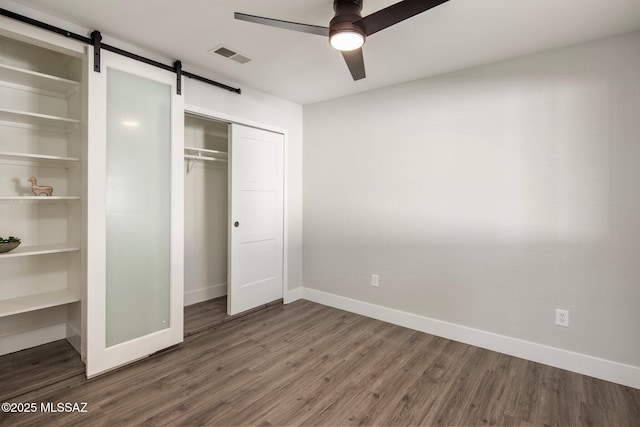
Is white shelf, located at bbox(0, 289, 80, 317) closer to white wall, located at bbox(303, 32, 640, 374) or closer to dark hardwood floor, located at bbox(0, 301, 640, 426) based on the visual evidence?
dark hardwood floor, located at bbox(0, 301, 640, 426)

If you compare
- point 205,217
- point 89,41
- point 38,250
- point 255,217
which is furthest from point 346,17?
point 205,217

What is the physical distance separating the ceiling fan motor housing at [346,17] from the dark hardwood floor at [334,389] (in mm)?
2285

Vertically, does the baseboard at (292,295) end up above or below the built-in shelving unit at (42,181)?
below

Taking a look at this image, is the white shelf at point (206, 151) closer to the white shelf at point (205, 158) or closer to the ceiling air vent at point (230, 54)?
the white shelf at point (205, 158)

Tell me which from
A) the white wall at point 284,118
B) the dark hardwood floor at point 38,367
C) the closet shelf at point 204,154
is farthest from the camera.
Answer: the closet shelf at point 204,154

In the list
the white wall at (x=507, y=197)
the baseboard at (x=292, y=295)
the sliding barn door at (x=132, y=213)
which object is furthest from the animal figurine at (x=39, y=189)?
the white wall at (x=507, y=197)

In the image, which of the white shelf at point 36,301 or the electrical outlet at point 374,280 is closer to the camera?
the white shelf at point 36,301

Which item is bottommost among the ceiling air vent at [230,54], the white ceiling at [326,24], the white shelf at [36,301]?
the white shelf at [36,301]

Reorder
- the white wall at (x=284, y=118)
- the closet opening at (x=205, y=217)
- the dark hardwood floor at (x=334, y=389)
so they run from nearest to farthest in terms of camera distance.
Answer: the dark hardwood floor at (x=334, y=389)
the white wall at (x=284, y=118)
the closet opening at (x=205, y=217)

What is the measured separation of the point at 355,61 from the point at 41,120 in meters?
2.50

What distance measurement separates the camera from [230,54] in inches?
108

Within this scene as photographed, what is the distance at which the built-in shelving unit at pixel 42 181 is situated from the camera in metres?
2.51

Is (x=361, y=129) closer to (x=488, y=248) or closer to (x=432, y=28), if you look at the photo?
(x=432, y=28)

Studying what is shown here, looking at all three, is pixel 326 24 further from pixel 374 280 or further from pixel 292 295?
pixel 292 295
